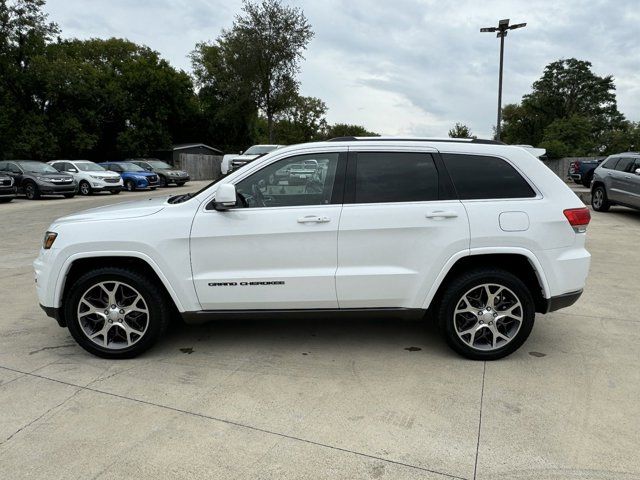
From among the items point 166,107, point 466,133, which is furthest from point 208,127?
point 466,133

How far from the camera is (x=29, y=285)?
6383 mm

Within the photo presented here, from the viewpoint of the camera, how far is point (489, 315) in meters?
3.94

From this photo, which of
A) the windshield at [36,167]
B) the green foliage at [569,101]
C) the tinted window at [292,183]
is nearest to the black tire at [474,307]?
the tinted window at [292,183]

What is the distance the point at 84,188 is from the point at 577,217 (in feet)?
73.1

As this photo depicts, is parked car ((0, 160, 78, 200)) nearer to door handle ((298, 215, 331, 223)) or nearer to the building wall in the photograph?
the building wall

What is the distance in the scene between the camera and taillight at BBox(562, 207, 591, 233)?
389 centimetres

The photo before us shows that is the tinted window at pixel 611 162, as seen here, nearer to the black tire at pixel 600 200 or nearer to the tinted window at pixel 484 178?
the black tire at pixel 600 200

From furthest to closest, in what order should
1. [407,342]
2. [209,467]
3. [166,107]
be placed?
[166,107] < [407,342] < [209,467]

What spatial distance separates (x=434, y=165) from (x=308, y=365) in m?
1.90

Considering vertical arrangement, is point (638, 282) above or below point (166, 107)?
below

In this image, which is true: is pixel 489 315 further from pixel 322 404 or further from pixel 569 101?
pixel 569 101

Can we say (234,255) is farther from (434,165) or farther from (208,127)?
(208,127)

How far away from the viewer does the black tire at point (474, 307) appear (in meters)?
3.88

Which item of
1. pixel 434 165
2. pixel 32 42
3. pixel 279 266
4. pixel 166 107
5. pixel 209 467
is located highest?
pixel 32 42
